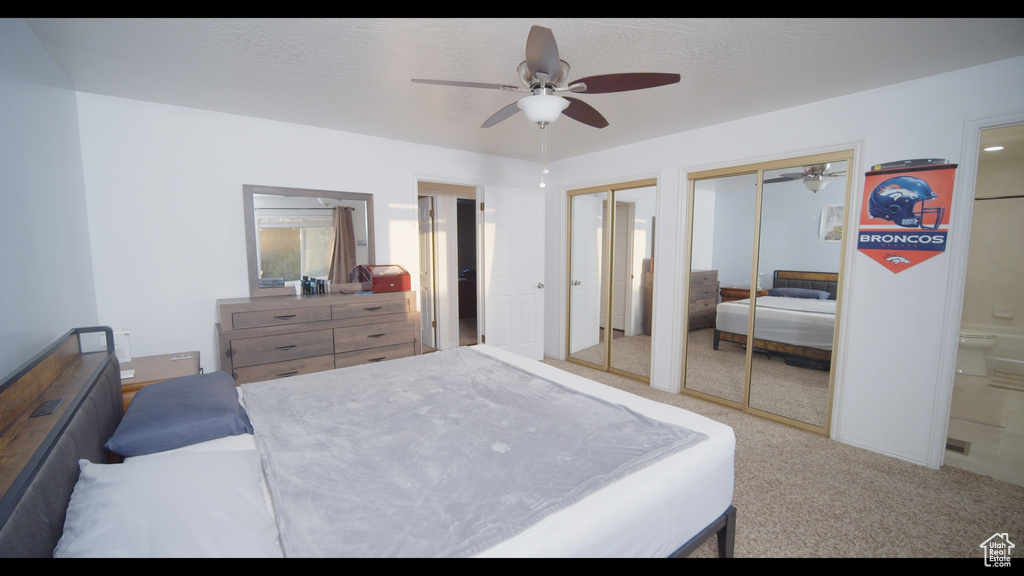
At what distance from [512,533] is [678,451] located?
2.47 feet

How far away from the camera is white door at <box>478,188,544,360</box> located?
4.49 meters

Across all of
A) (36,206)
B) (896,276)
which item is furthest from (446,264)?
(896,276)

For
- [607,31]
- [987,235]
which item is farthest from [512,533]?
[987,235]

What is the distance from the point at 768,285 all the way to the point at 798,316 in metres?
0.33

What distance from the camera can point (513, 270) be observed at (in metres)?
4.66

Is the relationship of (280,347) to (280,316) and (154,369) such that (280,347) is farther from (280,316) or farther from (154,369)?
(154,369)

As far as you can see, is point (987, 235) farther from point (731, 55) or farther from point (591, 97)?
point (591, 97)

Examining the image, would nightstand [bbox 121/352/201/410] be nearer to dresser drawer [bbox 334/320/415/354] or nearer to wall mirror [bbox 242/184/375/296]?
wall mirror [bbox 242/184/375/296]

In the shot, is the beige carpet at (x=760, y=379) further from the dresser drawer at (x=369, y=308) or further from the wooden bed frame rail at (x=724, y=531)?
the dresser drawer at (x=369, y=308)

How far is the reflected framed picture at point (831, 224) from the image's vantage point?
2.86m

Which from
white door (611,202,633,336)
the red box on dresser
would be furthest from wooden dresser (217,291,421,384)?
white door (611,202,633,336)

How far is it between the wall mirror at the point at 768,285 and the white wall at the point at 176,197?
11.2 feet

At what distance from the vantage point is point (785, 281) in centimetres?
319

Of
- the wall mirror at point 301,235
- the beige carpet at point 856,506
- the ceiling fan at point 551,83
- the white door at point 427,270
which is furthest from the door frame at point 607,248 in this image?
the wall mirror at point 301,235
